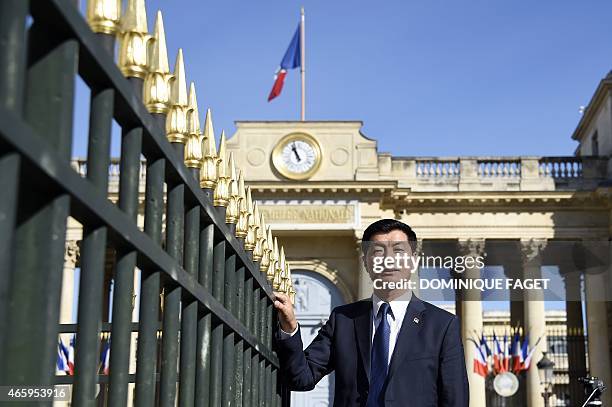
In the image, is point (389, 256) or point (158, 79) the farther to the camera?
point (389, 256)

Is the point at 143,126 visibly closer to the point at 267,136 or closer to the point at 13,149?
the point at 13,149

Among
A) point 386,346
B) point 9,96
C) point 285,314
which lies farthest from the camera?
point 285,314

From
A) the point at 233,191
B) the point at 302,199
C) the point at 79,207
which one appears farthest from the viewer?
the point at 302,199

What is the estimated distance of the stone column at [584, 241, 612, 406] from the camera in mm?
31000

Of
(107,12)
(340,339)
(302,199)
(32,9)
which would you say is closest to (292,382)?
(340,339)

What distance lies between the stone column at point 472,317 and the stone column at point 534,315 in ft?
4.92

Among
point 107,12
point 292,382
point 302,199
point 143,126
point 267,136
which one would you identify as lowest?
point 292,382

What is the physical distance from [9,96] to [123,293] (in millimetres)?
816

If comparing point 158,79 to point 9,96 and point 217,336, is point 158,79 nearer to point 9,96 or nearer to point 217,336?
point 9,96

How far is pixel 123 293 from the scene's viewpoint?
7.08 ft

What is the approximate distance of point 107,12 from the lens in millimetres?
1949

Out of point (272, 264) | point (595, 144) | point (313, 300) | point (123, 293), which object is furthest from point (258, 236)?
point (595, 144)

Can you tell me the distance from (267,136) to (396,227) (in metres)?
27.6

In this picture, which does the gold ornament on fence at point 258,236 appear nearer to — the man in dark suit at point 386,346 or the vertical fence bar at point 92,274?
the man in dark suit at point 386,346
